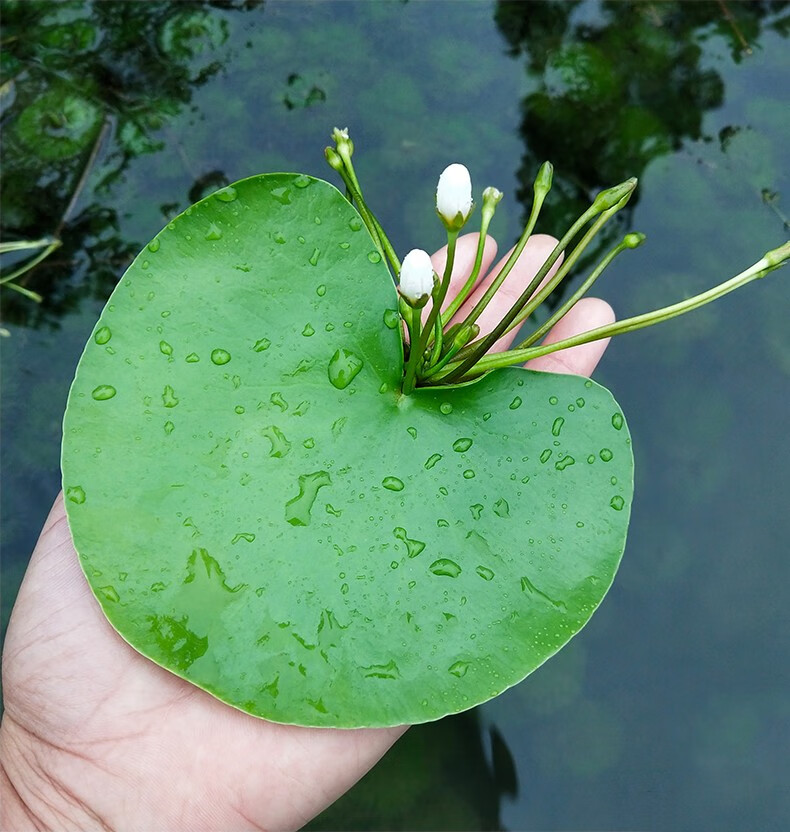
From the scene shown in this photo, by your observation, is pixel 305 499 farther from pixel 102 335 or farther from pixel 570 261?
pixel 570 261

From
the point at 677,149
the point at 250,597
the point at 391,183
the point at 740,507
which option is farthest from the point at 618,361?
the point at 250,597

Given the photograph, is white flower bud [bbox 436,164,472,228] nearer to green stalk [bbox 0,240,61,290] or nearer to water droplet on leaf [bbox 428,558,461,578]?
water droplet on leaf [bbox 428,558,461,578]

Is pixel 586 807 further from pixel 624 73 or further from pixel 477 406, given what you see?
pixel 624 73

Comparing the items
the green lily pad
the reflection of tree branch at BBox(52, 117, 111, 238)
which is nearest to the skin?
the green lily pad

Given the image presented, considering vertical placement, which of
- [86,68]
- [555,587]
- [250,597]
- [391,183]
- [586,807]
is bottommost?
[586,807]

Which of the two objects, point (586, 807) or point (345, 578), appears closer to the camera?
point (345, 578)
